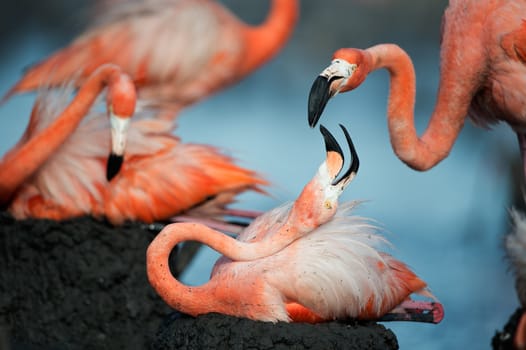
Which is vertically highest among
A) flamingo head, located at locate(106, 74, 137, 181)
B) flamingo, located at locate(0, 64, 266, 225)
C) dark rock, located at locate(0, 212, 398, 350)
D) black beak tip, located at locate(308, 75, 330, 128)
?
black beak tip, located at locate(308, 75, 330, 128)

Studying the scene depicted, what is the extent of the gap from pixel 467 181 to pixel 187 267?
2210mm

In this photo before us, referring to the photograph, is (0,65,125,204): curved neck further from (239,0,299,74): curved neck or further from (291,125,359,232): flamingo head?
(239,0,299,74): curved neck

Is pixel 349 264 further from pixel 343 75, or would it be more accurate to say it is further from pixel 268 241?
pixel 343 75

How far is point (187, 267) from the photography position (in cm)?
495

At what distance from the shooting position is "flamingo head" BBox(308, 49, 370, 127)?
329cm

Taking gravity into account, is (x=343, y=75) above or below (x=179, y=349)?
above

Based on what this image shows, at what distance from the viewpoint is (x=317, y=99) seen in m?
3.29

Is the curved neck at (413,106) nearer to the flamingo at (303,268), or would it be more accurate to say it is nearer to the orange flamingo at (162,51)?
the flamingo at (303,268)

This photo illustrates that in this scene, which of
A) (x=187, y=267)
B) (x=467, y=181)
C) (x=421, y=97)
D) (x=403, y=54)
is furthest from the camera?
(x=421, y=97)

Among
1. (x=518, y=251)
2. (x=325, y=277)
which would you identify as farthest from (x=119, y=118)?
(x=518, y=251)

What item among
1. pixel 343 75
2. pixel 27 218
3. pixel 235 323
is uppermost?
pixel 343 75

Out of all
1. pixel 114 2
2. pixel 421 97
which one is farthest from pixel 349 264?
pixel 421 97

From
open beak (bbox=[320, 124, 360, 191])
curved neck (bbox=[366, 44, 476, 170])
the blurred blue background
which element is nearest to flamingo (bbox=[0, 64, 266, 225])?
the blurred blue background

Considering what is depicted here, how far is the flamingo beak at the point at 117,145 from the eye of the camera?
4.17 meters
